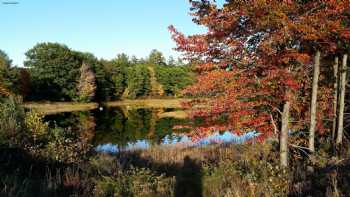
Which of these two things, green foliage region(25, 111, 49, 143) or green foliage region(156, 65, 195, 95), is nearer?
green foliage region(25, 111, 49, 143)

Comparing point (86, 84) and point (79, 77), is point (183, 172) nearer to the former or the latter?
point (86, 84)

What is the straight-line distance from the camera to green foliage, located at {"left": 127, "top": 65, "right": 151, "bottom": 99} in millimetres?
109250

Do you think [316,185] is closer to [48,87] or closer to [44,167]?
[44,167]

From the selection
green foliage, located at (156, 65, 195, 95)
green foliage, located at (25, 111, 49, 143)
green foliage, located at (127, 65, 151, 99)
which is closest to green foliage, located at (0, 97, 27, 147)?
green foliage, located at (25, 111, 49, 143)

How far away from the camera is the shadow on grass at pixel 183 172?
10250 mm

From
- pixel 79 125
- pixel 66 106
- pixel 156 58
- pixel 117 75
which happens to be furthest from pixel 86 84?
pixel 156 58

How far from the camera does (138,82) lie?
110m

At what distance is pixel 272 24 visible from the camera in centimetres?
914

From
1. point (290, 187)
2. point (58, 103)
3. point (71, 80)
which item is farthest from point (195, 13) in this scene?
point (71, 80)

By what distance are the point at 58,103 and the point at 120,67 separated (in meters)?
31.3

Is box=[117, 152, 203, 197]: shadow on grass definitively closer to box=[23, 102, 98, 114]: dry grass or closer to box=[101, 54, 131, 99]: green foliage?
box=[23, 102, 98, 114]: dry grass

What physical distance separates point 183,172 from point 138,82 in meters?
97.1

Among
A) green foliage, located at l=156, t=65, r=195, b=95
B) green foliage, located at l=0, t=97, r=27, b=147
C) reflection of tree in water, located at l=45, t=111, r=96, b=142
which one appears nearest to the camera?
green foliage, located at l=0, t=97, r=27, b=147

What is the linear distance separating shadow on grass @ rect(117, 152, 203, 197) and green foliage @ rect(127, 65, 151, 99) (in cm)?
9146
